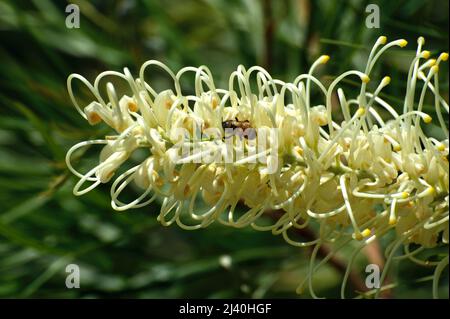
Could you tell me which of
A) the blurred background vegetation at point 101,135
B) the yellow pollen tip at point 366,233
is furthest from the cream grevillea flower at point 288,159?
the blurred background vegetation at point 101,135

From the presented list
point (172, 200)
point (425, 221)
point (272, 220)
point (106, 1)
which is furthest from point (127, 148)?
point (106, 1)

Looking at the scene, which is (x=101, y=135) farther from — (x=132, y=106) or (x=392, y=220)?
(x=392, y=220)

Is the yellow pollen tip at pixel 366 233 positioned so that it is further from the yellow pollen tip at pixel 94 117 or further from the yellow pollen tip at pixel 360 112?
the yellow pollen tip at pixel 94 117

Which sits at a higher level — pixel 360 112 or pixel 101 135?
pixel 101 135

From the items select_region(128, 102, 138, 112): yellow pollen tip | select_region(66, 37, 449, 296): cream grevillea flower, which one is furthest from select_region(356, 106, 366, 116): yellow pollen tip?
select_region(128, 102, 138, 112): yellow pollen tip

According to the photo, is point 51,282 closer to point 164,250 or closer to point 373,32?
point 164,250

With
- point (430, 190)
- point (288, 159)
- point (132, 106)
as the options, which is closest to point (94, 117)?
point (132, 106)

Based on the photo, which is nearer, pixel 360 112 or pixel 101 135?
pixel 360 112

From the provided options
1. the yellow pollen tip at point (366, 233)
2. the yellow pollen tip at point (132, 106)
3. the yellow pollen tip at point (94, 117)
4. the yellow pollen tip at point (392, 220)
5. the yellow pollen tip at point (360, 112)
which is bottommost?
the yellow pollen tip at point (366, 233)

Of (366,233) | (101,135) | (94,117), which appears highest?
(101,135)
